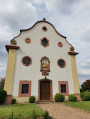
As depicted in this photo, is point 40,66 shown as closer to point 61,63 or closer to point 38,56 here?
point 38,56

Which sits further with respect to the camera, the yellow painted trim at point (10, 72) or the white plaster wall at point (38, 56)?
the white plaster wall at point (38, 56)

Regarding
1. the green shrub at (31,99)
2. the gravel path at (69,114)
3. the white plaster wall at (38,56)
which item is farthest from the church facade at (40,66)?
the gravel path at (69,114)

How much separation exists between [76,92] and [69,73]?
3.08 metres

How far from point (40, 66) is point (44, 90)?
11.8ft

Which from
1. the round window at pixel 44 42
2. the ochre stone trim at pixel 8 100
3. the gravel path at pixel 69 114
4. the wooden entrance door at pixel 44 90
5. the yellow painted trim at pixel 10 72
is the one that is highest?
the round window at pixel 44 42

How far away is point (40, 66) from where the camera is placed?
47.9 feet

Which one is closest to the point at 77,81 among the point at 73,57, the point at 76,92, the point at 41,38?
the point at 76,92

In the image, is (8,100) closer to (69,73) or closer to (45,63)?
(45,63)

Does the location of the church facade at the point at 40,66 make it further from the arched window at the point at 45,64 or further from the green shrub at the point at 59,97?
the green shrub at the point at 59,97

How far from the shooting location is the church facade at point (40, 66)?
13.0m


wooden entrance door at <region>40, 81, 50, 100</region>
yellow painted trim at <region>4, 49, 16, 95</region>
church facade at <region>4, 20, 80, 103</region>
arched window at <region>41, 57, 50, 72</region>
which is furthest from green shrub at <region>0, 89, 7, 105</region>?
arched window at <region>41, 57, 50, 72</region>

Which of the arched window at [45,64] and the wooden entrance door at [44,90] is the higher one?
the arched window at [45,64]

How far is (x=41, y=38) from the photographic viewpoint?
1625 cm

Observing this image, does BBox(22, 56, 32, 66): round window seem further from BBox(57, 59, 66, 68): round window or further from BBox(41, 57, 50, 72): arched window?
BBox(57, 59, 66, 68): round window
